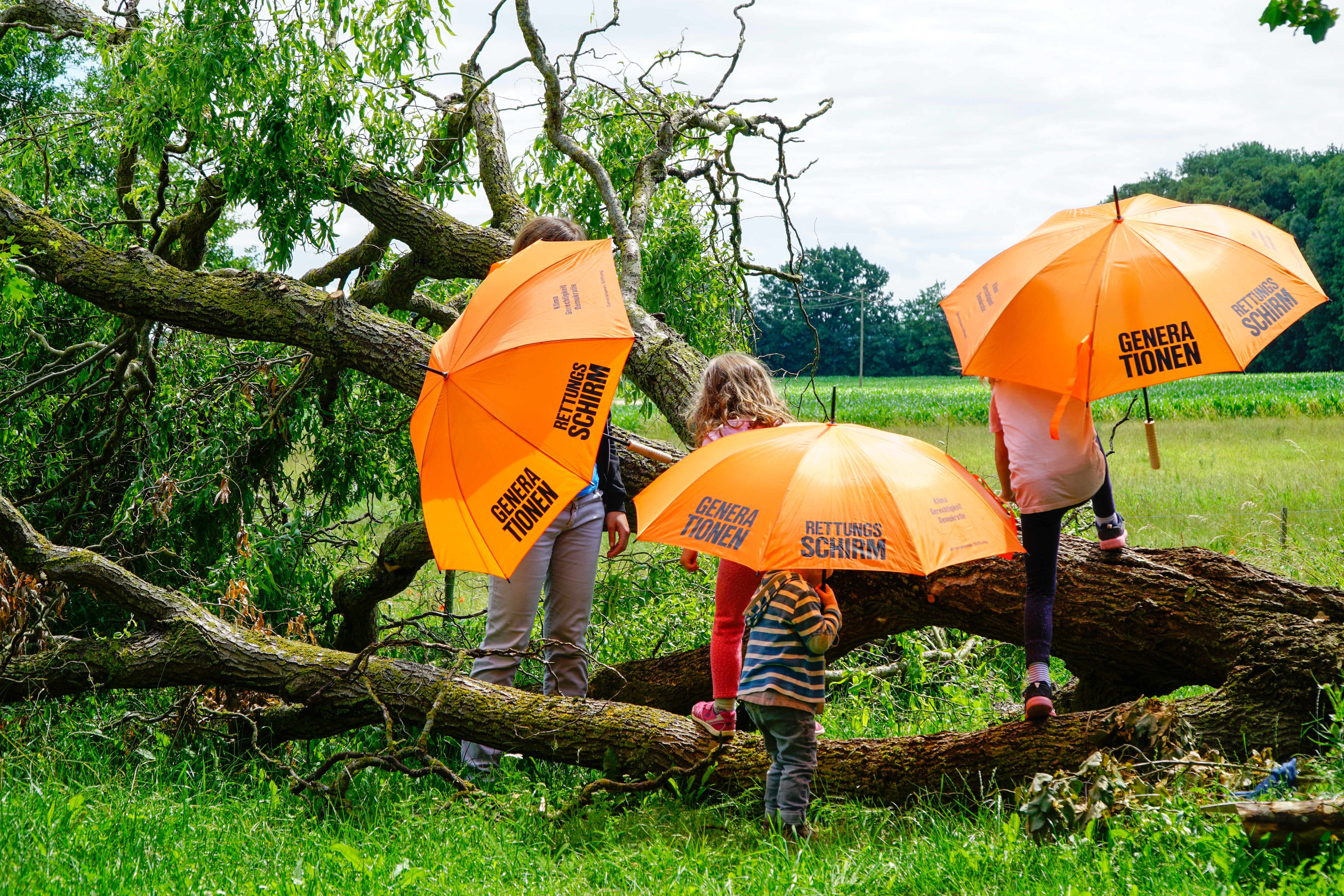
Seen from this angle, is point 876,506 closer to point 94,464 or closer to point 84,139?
point 94,464

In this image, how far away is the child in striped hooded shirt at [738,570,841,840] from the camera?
3.30 m

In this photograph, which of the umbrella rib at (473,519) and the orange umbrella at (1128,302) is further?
the umbrella rib at (473,519)

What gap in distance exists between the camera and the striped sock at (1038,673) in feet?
11.8

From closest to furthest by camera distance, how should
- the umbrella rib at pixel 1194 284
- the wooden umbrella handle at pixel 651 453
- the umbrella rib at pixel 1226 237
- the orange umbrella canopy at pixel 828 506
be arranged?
1. the orange umbrella canopy at pixel 828 506
2. the umbrella rib at pixel 1194 284
3. the umbrella rib at pixel 1226 237
4. the wooden umbrella handle at pixel 651 453

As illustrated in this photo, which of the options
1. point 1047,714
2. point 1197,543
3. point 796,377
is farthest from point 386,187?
point 1197,543

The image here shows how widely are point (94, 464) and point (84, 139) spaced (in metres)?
2.29

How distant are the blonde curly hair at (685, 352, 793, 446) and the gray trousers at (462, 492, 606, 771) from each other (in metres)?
0.67

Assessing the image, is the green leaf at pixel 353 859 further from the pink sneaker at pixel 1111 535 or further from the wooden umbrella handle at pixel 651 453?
the pink sneaker at pixel 1111 535

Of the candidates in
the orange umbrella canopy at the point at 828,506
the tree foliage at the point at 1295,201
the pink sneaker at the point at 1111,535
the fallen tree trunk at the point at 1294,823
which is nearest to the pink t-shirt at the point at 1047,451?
the orange umbrella canopy at the point at 828,506

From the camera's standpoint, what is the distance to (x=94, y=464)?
22.1ft

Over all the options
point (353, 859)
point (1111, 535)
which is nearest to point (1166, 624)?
point (1111, 535)

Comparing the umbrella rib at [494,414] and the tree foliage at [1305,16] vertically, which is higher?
the tree foliage at [1305,16]

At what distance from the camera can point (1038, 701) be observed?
3564mm

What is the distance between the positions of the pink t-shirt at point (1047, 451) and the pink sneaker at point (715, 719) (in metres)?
1.38
